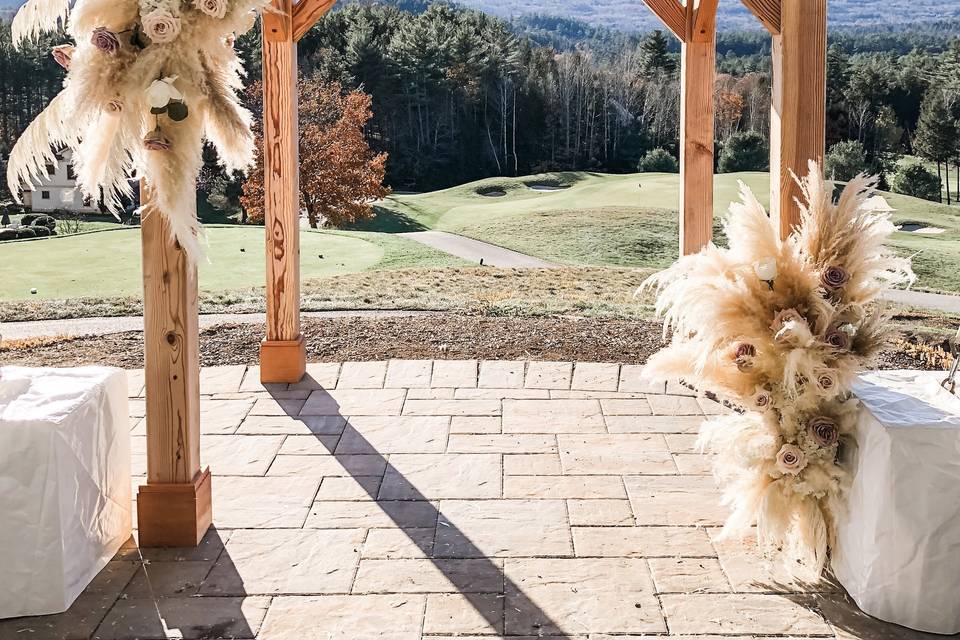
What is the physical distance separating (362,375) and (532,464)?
1.53 m

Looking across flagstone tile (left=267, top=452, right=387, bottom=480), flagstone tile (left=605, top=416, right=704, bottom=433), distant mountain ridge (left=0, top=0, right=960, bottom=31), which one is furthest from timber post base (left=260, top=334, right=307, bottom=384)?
distant mountain ridge (left=0, top=0, right=960, bottom=31)

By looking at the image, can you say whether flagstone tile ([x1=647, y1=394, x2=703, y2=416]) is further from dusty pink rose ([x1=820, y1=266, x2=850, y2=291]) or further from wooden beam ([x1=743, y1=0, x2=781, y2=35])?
dusty pink rose ([x1=820, y1=266, x2=850, y2=291])

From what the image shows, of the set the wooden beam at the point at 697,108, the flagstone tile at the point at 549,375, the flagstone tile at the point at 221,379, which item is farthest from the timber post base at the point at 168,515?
the wooden beam at the point at 697,108

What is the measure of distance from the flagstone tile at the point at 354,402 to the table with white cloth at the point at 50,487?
5.63ft

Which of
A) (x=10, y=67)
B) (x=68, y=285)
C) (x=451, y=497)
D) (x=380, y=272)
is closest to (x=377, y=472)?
(x=451, y=497)

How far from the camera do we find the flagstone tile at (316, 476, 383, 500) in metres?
3.39

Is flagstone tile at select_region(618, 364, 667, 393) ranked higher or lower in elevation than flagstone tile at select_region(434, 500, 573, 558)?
higher

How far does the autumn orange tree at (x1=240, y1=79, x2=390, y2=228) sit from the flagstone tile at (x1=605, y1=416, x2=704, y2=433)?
986cm

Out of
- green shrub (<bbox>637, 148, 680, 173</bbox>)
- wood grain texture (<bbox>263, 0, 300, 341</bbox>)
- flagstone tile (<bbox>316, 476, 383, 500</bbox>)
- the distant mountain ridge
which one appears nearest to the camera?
flagstone tile (<bbox>316, 476, 383, 500</bbox>)

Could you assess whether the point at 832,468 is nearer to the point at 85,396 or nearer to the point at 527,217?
the point at 85,396

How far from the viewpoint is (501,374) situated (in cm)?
499

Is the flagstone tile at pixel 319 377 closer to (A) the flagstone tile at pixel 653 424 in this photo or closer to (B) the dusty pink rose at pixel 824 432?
(A) the flagstone tile at pixel 653 424

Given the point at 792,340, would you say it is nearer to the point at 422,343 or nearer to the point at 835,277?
the point at 835,277

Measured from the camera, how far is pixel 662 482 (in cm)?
352
